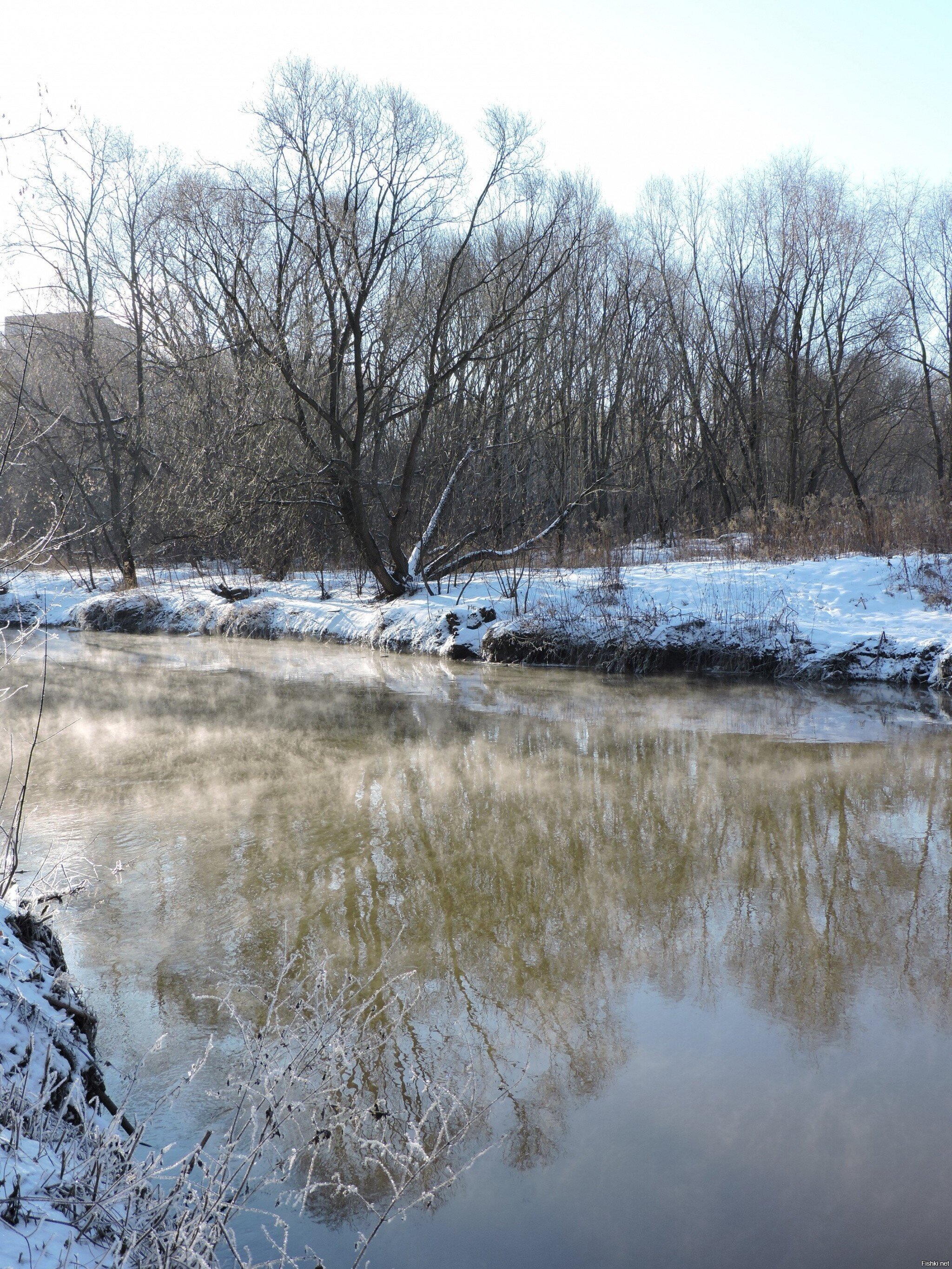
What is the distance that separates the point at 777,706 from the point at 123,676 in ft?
30.2

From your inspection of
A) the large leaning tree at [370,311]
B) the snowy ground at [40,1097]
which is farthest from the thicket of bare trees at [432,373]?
the snowy ground at [40,1097]

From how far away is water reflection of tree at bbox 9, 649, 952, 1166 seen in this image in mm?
4059

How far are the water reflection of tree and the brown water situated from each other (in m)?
0.02

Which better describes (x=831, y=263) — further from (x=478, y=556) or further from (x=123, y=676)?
(x=123, y=676)

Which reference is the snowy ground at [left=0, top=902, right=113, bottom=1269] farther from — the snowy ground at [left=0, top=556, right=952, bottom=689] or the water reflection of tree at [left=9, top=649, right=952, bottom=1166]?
the snowy ground at [left=0, top=556, right=952, bottom=689]

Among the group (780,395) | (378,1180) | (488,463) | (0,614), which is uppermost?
(780,395)

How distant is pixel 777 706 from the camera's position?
11.0 m

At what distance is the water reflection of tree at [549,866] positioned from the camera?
4.06m

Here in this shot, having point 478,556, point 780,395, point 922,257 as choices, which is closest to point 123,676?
point 478,556

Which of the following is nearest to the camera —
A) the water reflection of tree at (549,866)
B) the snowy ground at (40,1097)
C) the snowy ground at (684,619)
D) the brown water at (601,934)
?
the snowy ground at (40,1097)

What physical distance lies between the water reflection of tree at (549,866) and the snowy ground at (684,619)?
10.9ft

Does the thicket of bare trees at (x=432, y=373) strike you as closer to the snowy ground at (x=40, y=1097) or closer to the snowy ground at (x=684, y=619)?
the snowy ground at (x=684, y=619)

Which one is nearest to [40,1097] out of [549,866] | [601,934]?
[601,934]

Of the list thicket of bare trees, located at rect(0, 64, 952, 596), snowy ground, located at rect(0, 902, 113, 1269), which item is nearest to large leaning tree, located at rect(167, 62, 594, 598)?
thicket of bare trees, located at rect(0, 64, 952, 596)
